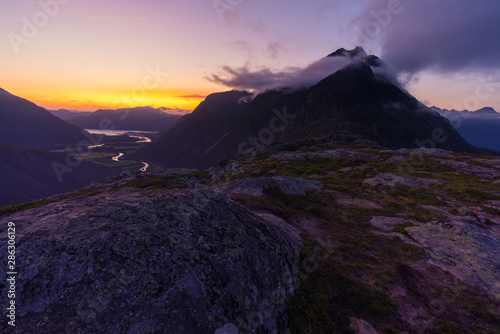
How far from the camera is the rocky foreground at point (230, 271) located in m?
6.21

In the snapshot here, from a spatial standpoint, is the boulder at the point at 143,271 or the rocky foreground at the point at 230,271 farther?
the rocky foreground at the point at 230,271

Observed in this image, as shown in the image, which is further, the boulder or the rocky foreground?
the rocky foreground

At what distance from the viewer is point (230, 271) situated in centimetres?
870

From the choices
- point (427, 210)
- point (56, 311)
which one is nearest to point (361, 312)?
point (56, 311)

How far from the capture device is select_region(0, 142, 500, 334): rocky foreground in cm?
621

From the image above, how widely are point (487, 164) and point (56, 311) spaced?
93.0m

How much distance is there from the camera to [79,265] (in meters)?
6.67

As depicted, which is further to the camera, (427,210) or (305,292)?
(427,210)

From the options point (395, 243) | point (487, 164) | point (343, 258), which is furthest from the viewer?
point (487, 164)

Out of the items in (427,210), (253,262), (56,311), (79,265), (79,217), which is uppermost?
(79,217)

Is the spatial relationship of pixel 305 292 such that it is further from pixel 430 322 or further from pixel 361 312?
pixel 430 322

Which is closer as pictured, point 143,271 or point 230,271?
point 143,271

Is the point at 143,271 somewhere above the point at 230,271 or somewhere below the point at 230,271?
above

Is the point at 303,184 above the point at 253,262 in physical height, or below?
below
